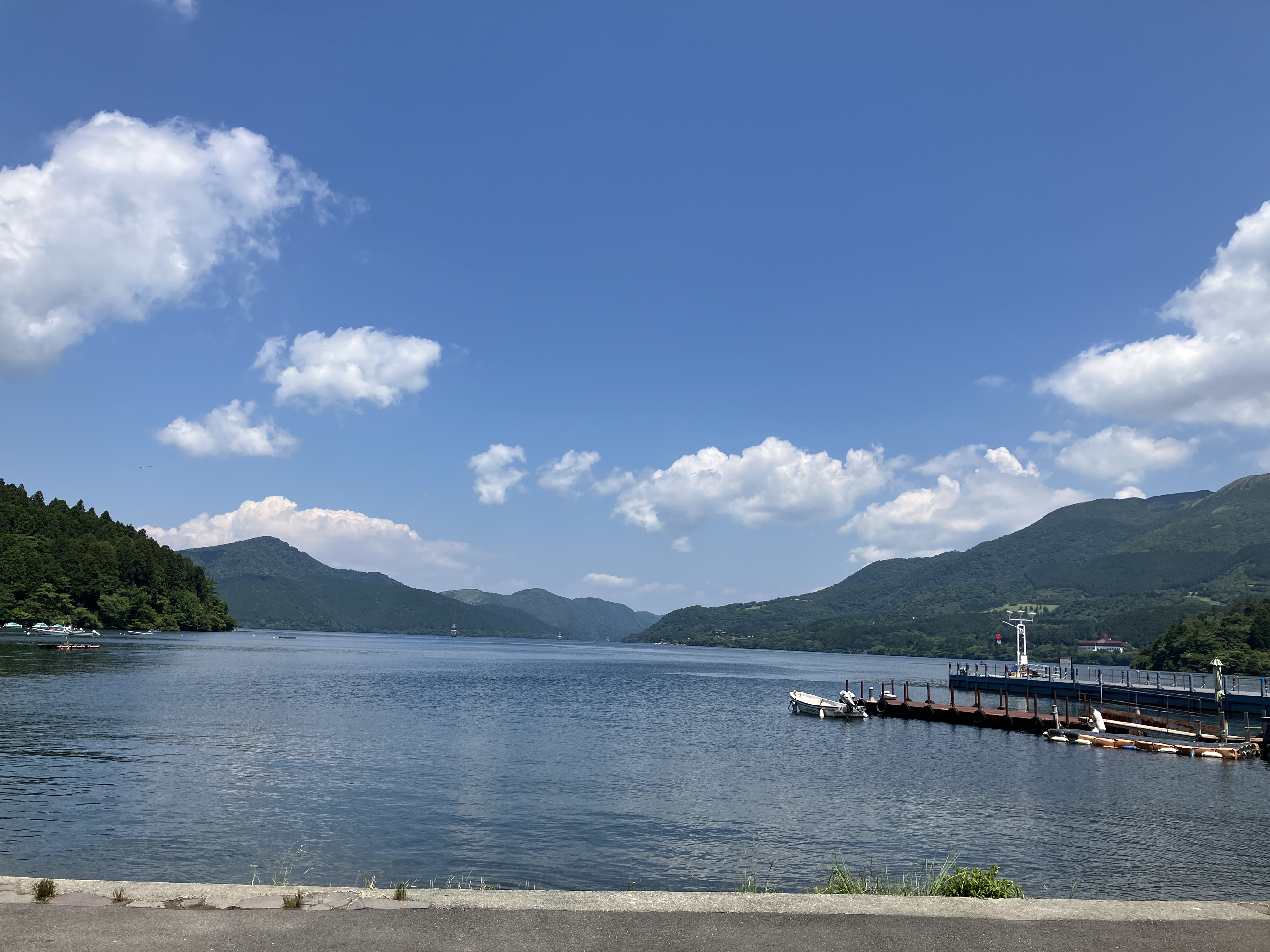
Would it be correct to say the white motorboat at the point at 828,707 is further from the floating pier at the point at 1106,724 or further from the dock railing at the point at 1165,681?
the dock railing at the point at 1165,681

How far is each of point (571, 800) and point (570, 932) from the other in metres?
27.9

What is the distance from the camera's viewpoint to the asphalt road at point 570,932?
1064 cm

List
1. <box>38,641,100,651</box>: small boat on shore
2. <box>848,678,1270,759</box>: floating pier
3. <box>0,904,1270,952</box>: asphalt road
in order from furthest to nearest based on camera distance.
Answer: <box>38,641,100,651</box>: small boat on shore
<box>848,678,1270,759</box>: floating pier
<box>0,904,1270,952</box>: asphalt road

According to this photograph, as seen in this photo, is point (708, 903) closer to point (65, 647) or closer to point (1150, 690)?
point (1150, 690)

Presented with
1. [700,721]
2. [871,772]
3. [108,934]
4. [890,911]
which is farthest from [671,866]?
[700,721]

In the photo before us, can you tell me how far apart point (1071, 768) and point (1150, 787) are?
7.12 metres

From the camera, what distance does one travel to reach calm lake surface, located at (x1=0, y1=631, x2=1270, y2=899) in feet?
87.4

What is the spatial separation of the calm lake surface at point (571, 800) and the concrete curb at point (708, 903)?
479 inches

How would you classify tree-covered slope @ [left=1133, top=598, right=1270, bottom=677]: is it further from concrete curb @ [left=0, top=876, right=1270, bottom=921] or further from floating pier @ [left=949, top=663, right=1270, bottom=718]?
concrete curb @ [left=0, top=876, right=1270, bottom=921]

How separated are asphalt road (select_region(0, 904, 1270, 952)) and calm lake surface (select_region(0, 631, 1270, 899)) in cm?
1352

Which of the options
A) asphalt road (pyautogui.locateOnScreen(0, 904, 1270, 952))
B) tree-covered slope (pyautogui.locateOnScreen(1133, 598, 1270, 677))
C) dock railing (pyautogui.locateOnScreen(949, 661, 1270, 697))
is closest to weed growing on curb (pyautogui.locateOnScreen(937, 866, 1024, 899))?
asphalt road (pyautogui.locateOnScreen(0, 904, 1270, 952))

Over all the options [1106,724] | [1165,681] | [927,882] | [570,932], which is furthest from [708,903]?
[1165,681]

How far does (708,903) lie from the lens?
41.3 ft

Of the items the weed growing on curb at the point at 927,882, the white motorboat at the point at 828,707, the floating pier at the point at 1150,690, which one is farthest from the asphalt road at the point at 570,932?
the floating pier at the point at 1150,690
